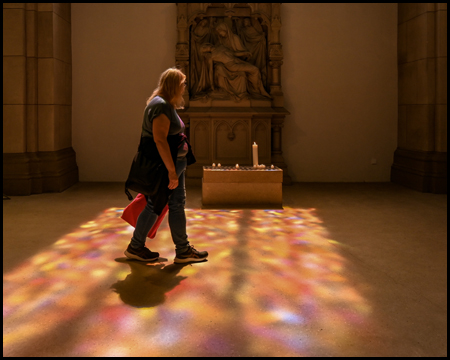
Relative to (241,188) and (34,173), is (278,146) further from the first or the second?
(34,173)

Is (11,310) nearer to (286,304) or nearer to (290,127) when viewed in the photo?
(286,304)

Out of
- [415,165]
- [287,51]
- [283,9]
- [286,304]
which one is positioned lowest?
[286,304]

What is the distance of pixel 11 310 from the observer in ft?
9.48

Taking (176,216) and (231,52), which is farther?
(231,52)

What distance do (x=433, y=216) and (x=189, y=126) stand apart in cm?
439

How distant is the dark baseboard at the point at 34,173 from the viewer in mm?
7320

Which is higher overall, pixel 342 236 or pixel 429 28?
pixel 429 28

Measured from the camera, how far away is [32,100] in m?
7.59

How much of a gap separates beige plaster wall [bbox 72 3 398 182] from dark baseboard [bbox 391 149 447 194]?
0.72 meters

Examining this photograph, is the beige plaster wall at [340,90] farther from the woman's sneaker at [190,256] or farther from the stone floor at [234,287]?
the woman's sneaker at [190,256]

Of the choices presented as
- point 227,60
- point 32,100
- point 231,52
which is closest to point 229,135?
point 227,60

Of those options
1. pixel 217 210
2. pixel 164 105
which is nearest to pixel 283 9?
pixel 217 210

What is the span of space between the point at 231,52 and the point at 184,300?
6246 mm

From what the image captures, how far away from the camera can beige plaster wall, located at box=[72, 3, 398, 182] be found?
29.0 ft
